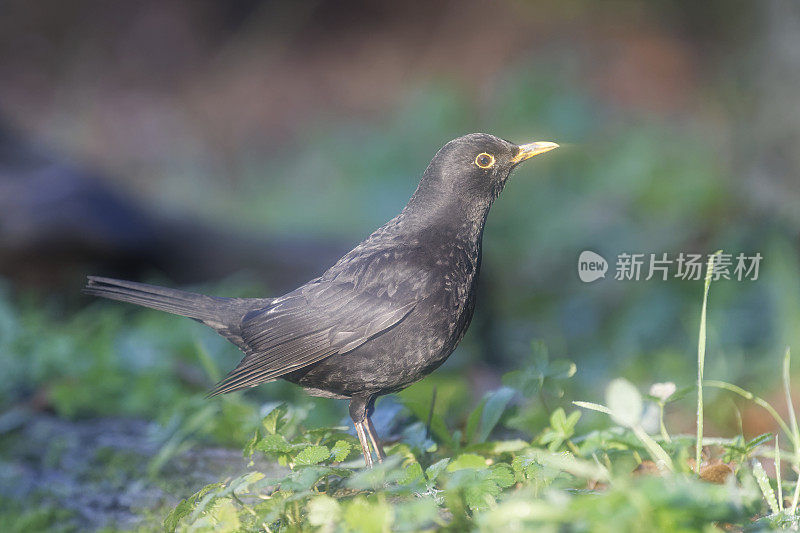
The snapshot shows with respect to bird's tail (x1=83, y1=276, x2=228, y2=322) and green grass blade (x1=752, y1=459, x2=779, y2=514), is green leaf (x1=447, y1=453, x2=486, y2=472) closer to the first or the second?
green grass blade (x1=752, y1=459, x2=779, y2=514)

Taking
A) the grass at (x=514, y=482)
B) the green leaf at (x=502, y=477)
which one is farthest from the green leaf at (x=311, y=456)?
the green leaf at (x=502, y=477)

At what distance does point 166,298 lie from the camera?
380cm

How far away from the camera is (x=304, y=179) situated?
445 inches

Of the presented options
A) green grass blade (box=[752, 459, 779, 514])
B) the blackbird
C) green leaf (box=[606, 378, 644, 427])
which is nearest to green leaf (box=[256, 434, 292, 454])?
the blackbird

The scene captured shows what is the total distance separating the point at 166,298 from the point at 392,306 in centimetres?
125

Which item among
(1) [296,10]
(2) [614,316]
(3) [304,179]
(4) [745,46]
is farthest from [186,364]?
(1) [296,10]

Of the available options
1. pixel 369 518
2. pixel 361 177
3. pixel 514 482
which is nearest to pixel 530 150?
pixel 514 482

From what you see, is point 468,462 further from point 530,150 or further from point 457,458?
point 530,150

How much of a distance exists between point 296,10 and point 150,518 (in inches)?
463

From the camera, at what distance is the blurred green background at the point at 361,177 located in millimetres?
5125

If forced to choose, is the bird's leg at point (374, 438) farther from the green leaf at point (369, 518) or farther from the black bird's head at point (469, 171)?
the green leaf at point (369, 518)

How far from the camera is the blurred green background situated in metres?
5.12

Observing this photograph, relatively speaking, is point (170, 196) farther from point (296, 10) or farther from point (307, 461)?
point (307, 461)

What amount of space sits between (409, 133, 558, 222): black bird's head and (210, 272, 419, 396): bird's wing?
0.53m
